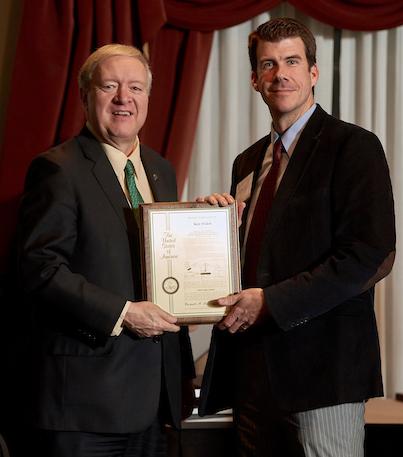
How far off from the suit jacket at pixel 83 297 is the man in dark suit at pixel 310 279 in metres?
0.27

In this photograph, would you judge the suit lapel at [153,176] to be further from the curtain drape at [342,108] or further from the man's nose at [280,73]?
the curtain drape at [342,108]

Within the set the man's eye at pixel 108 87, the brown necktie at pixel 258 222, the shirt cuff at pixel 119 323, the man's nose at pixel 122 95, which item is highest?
the man's eye at pixel 108 87

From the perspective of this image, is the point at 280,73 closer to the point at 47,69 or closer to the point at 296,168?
the point at 296,168

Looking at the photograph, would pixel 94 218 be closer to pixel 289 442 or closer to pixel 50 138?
pixel 289 442

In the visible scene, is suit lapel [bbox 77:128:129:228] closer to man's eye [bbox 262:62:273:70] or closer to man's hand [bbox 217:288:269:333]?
man's hand [bbox 217:288:269:333]

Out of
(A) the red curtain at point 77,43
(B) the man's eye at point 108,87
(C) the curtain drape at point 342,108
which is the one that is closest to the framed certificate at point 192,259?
(B) the man's eye at point 108,87

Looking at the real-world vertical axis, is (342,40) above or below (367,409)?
above

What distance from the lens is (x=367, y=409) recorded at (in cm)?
306

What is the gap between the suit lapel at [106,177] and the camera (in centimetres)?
214

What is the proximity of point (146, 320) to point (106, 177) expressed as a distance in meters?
0.41

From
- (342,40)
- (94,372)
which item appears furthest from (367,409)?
(342,40)

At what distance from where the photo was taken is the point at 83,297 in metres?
2.04

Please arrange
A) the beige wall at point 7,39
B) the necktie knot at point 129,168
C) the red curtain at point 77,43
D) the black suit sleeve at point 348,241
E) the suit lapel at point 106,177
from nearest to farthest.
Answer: the black suit sleeve at point 348,241, the suit lapel at point 106,177, the necktie knot at point 129,168, the red curtain at point 77,43, the beige wall at point 7,39

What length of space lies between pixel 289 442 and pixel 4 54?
2268 mm
